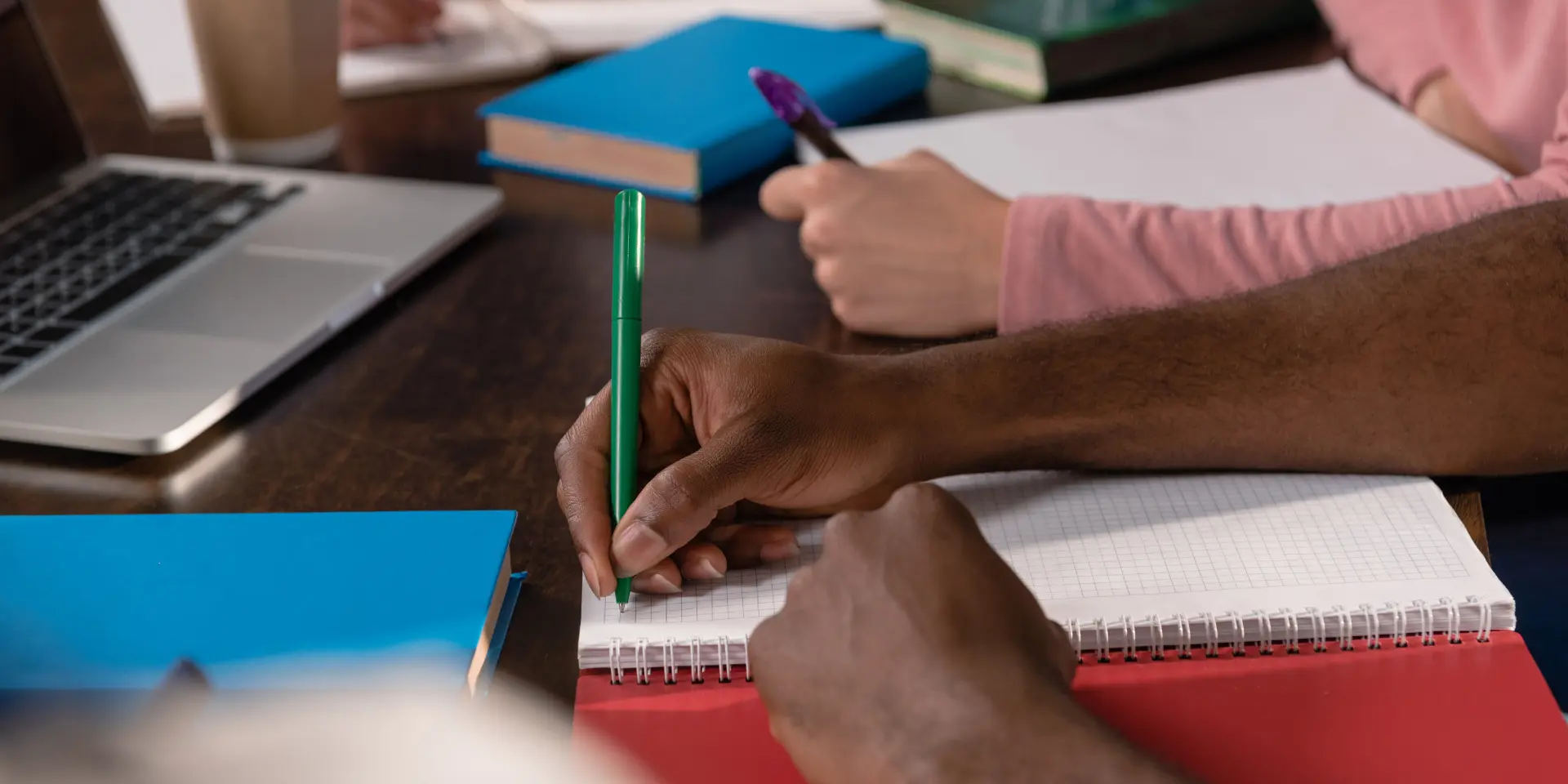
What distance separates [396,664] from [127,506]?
262 millimetres

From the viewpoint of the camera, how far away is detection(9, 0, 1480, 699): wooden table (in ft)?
2.52

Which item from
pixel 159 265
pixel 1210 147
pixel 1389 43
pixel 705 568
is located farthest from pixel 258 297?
pixel 1389 43

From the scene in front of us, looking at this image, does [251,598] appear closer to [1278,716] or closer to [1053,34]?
[1278,716]

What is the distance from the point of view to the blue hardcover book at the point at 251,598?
0.59m

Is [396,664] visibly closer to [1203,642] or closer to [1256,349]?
[1203,642]

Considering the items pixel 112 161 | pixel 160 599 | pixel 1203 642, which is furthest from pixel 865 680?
pixel 112 161

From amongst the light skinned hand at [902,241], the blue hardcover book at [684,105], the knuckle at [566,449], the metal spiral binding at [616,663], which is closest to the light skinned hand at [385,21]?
the blue hardcover book at [684,105]

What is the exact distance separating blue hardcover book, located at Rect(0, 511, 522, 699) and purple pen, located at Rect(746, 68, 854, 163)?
511mm

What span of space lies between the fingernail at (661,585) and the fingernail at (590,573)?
0.02m

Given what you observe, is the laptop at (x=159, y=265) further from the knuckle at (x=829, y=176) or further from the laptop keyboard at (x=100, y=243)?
the knuckle at (x=829, y=176)

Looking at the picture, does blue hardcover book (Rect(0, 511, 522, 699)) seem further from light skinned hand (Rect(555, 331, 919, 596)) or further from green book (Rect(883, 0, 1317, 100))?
green book (Rect(883, 0, 1317, 100))

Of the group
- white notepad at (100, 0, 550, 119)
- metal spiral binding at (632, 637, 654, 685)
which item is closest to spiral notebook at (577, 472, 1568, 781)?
metal spiral binding at (632, 637, 654, 685)

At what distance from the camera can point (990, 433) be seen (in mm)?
758

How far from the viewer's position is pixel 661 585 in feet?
2.14
